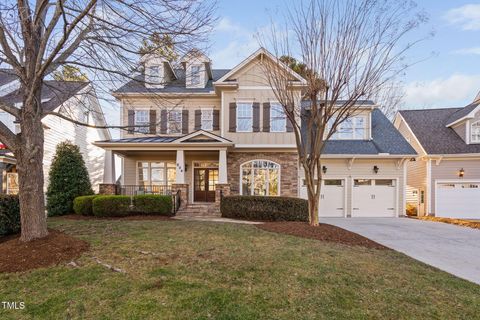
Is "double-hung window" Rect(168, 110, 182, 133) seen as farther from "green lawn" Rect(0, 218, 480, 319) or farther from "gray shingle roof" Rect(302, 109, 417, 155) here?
"gray shingle roof" Rect(302, 109, 417, 155)

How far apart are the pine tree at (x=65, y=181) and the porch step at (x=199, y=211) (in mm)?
4437

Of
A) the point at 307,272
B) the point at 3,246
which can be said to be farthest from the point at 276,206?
the point at 3,246

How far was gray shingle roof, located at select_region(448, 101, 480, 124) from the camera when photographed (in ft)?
49.4

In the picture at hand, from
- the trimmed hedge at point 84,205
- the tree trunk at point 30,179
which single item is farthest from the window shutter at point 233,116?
the tree trunk at point 30,179

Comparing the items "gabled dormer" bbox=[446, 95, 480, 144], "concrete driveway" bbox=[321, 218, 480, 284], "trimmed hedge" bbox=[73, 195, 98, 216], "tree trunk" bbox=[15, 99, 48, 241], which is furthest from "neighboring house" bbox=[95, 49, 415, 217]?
"tree trunk" bbox=[15, 99, 48, 241]

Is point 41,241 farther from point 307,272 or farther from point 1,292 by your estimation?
point 307,272

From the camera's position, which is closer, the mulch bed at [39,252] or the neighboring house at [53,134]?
the mulch bed at [39,252]

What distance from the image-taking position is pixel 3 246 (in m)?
5.20

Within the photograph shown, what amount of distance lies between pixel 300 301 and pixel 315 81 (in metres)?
5.91

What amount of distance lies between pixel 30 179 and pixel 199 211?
715 cm

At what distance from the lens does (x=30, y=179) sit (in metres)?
5.40

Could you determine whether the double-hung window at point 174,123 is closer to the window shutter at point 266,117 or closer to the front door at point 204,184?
the front door at point 204,184

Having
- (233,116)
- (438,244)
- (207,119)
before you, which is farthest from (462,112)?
(207,119)

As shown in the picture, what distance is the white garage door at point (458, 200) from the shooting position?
548 inches
